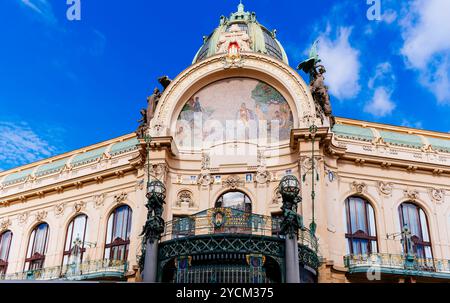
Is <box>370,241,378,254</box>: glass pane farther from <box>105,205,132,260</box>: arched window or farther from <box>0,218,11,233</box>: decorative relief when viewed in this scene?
<box>0,218,11,233</box>: decorative relief

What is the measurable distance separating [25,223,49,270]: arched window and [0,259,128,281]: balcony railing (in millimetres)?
1014

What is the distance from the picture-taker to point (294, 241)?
19.5 metres

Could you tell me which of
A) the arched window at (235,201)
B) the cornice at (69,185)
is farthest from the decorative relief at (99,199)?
the arched window at (235,201)

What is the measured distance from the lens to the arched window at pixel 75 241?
28719 millimetres

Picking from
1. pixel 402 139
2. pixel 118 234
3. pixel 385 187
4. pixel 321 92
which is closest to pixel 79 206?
pixel 118 234

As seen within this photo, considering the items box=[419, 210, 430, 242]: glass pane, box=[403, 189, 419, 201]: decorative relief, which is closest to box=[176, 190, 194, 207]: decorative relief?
box=[403, 189, 419, 201]: decorative relief

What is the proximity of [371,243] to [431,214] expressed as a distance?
12.0ft

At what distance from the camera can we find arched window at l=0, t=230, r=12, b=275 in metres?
31.7

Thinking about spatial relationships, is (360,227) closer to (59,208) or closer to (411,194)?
(411,194)

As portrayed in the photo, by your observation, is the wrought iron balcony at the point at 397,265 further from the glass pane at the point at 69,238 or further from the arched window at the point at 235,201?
the glass pane at the point at 69,238

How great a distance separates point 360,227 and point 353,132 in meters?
5.66

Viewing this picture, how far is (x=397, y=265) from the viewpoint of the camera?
25.0 m

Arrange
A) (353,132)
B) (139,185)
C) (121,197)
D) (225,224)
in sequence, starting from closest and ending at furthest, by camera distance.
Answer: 1. (225,224)
2. (139,185)
3. (121,197)
4. (353,132)
